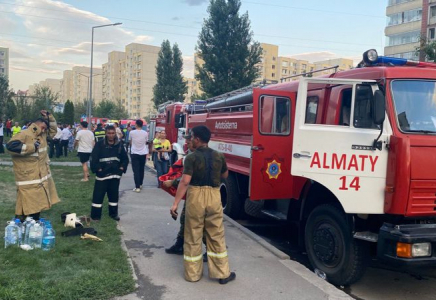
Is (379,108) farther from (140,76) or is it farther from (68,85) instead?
(68,85)

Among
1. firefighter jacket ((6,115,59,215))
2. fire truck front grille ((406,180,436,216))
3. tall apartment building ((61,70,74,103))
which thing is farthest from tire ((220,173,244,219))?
tall apartment building ((61,70,74,103))

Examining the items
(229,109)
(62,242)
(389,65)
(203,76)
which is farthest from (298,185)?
(203,76)

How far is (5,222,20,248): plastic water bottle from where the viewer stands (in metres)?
5.41

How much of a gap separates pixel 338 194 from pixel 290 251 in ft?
7.56

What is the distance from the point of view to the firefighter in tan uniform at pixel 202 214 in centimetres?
459

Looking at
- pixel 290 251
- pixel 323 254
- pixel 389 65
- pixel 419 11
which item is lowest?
pixel 290 251

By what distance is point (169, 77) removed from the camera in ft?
142

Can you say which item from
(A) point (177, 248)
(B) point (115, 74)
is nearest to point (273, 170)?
(A) point (177, 248)

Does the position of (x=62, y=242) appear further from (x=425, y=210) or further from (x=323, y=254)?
(x=425, y=210)

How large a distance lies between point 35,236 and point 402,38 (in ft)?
171

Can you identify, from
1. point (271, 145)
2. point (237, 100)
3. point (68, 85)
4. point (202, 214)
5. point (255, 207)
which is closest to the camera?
point (202, 214)

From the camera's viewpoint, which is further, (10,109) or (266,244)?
(10,109)

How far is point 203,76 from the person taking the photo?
27.0 m

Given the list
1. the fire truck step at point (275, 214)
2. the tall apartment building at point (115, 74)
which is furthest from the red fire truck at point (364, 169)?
the tall apartment building at point (115, 74)
